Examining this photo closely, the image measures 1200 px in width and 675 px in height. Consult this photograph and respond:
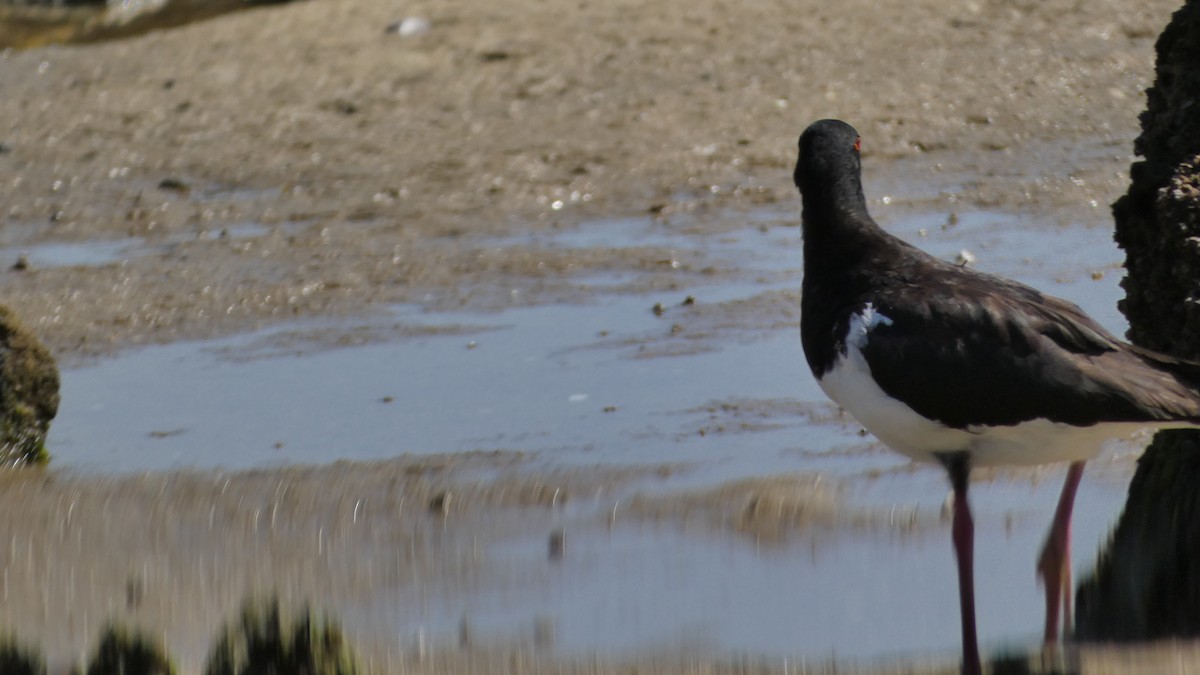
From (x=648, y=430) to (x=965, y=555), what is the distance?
232cm

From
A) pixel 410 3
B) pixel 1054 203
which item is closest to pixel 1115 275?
pixel 1054 203

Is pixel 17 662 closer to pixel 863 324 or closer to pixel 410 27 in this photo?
pixel 863 324

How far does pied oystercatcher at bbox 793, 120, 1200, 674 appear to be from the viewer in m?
4.68

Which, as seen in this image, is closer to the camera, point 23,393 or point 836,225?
point 836,225

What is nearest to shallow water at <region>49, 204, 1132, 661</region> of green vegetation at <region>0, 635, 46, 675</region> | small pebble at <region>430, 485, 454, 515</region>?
small pebble at <region>430, 485, 454, 515</region>

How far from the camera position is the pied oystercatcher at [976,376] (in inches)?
184

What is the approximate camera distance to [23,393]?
721cm

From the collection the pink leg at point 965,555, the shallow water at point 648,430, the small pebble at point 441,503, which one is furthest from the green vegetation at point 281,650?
the small pebble at point 441,503

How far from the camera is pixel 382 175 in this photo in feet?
36.7

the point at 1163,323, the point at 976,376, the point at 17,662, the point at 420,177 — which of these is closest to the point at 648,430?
the point at 1163,323

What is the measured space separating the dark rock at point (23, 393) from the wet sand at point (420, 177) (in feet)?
0.66

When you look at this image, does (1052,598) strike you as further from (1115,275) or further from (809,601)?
(1115,275)

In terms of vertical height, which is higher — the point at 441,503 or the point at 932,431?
the point at 932,431

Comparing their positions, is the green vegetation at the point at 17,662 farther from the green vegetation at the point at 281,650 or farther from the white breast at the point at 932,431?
the white breast at the point at 932,431
